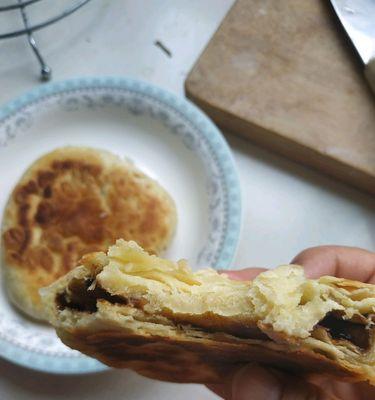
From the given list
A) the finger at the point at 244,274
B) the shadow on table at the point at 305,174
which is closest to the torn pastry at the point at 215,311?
the finger at the point at 244,274

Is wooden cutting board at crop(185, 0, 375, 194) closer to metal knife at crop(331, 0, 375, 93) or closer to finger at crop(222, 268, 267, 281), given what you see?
metal knife at crop(331, 0, 375, 93)

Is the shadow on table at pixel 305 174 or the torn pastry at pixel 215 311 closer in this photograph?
the torn pastry at pixel 215 311

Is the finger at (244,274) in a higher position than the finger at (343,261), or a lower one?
lower

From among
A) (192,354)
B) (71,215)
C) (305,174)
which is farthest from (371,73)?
(192,354)

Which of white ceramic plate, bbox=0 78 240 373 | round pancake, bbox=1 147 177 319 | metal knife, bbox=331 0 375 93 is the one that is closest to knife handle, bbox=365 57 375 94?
metal knife, bbox=331 0 375 93

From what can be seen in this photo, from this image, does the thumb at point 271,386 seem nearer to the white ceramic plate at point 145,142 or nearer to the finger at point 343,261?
the finger at point 343,261

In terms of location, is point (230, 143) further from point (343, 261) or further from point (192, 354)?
point (192, 354)
